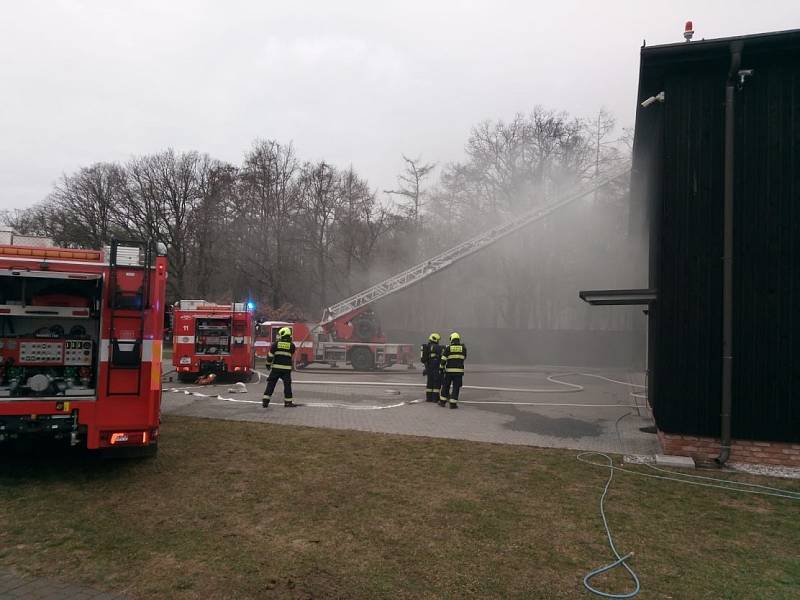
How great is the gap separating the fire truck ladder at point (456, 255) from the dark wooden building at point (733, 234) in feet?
47.4

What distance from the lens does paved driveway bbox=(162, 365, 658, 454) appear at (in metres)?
9.11

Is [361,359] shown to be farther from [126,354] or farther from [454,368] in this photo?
[126,354]

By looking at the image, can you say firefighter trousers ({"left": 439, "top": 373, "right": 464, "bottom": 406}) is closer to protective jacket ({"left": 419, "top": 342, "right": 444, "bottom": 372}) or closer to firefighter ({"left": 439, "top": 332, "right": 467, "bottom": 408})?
firefighter ({"left": 439, "top": 332, "right": 467, "bottom": 408})

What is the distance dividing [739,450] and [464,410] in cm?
546

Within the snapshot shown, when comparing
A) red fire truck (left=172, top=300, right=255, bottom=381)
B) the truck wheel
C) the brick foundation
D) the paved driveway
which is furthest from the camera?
the truck wheel

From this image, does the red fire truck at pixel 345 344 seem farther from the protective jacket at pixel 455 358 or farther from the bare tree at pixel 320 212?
the bare tree at pixel 320 212

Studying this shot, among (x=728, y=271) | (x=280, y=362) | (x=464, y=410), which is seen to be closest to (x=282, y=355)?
(x=280, y=362)

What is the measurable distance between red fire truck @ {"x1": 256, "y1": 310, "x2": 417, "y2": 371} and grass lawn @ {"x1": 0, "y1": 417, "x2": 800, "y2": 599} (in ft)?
43.7

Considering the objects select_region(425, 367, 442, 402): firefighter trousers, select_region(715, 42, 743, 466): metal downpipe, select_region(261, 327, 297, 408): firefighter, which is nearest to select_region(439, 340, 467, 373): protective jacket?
select_region(425, 367, 442, 402): firefighter trousers

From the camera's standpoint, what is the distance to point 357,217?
36094 millimetres

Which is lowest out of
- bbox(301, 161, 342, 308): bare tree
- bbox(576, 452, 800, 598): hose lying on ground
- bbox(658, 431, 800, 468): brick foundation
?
bbox(576, 452, 800, 598): hose lying on ground

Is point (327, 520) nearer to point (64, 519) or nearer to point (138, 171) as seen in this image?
point (64, 519)

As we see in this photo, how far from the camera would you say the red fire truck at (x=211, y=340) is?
15.4 meters

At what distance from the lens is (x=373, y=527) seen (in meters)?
4.85
